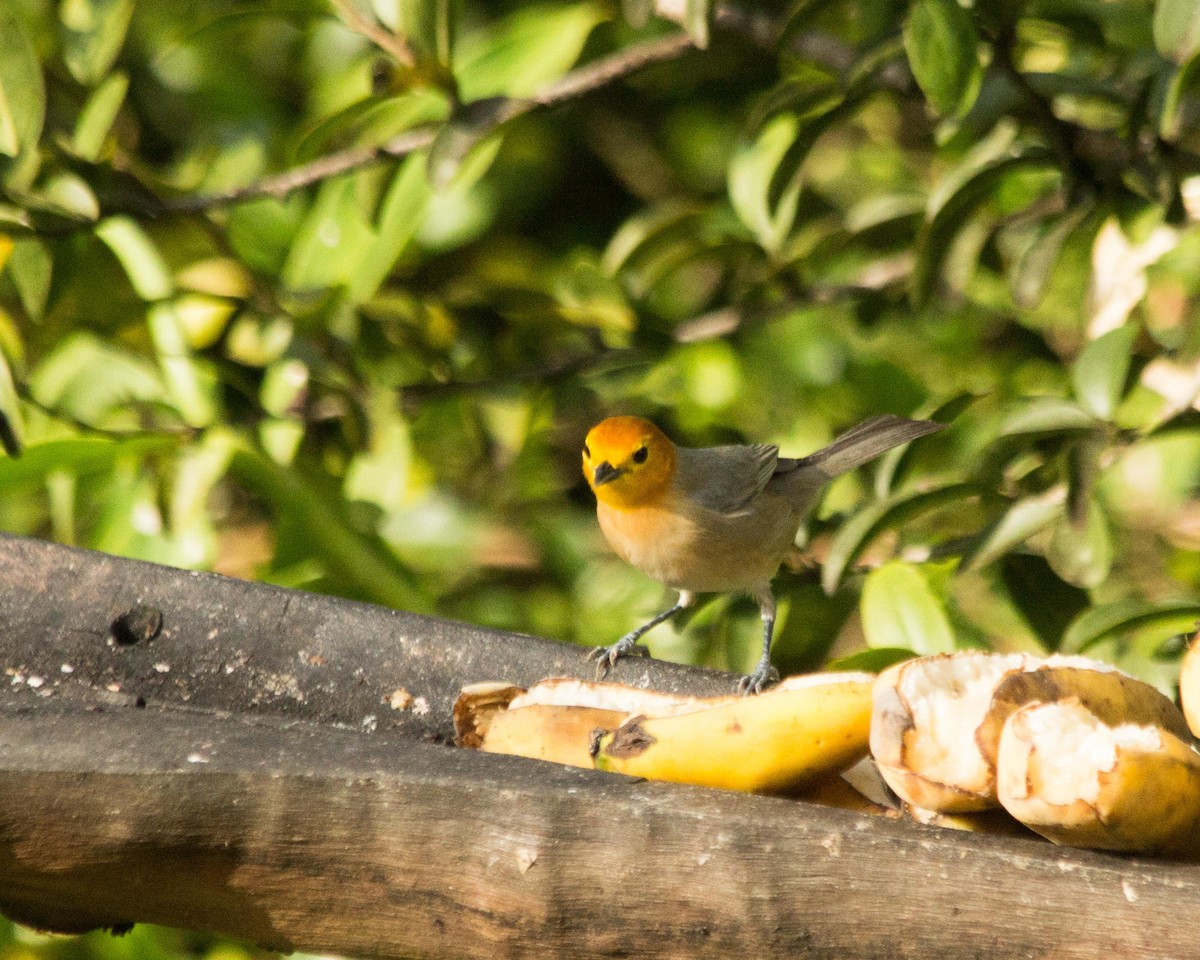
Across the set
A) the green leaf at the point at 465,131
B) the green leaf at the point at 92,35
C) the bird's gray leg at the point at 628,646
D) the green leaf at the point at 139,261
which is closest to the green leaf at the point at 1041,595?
the bird's gray leg at the point at 628,646

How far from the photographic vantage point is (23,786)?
157 cm

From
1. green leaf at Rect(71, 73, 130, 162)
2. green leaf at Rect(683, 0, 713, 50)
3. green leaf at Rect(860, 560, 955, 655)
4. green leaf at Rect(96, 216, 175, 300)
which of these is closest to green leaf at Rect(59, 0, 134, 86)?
green leaf at Rect(71, 73, 130, 162)

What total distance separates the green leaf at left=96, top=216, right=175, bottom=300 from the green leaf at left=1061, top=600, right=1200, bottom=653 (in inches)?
96.8

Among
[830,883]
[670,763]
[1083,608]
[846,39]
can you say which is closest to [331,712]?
[670,763]

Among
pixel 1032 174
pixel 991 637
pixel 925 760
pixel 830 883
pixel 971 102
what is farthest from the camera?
pixel 1032 174

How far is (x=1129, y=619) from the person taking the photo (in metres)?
2.49

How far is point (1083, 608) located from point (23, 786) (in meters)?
2.18

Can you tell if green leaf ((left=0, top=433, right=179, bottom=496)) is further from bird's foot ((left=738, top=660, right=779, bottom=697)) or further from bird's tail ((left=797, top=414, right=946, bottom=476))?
bird's tail ((left=797, top=414, right=946, bottom=476))

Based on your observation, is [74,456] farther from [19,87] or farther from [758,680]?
[758,680]

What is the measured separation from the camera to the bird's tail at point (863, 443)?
345cm

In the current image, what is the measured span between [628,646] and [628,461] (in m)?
0.48

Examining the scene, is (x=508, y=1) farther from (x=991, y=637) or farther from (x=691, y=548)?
(x=991, y=637)

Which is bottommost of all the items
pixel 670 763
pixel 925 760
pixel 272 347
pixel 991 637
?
pixel 991 637

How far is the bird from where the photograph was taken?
11.3 ft
